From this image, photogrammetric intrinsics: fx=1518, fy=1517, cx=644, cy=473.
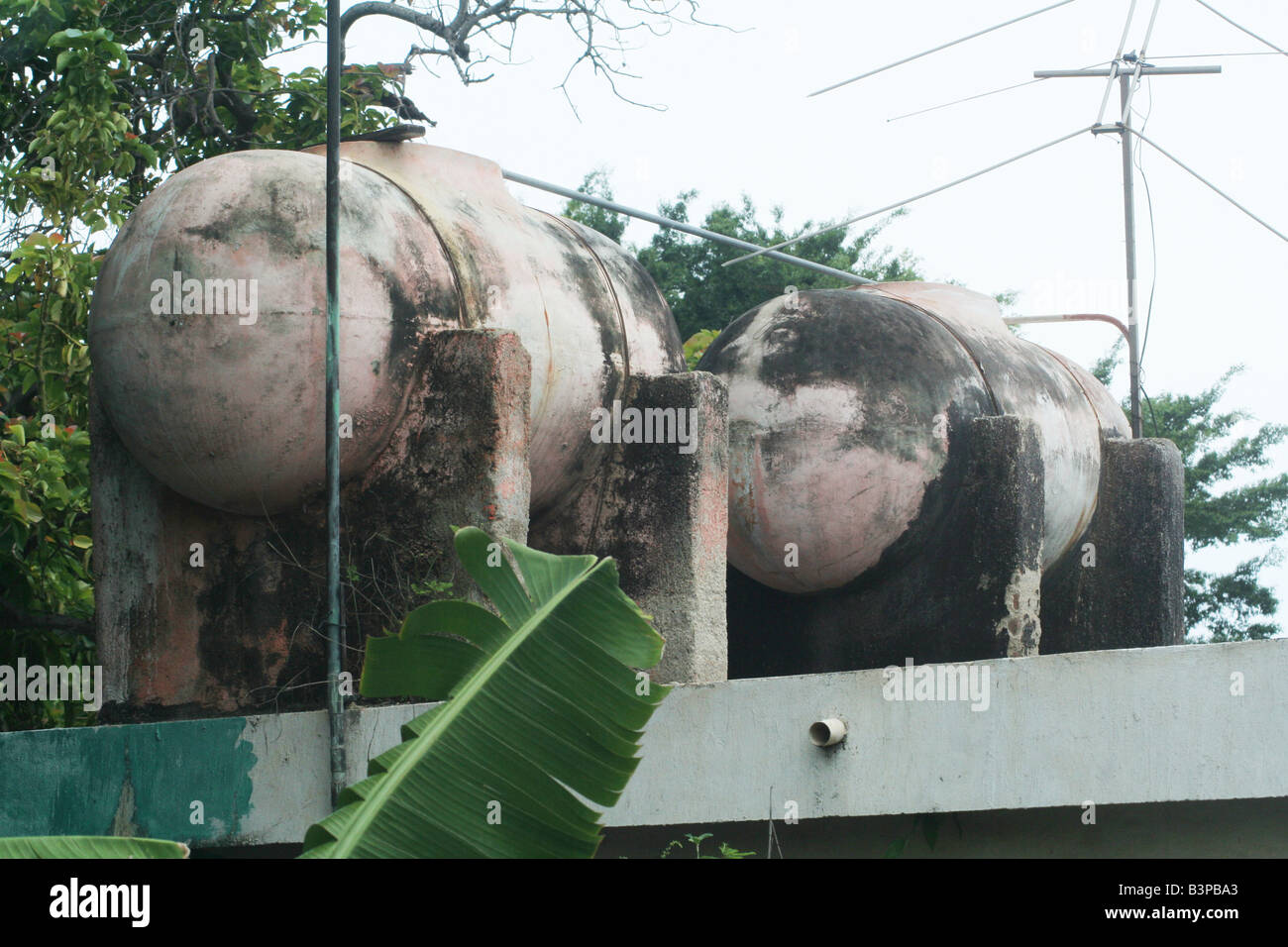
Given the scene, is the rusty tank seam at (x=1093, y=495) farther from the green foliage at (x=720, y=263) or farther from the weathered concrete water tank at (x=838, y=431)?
the green foliage at (x=720, y=263)

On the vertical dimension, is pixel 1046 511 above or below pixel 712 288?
below

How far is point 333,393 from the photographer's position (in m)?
5.04

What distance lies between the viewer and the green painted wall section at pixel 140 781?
5.43 meters

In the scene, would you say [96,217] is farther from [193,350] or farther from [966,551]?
[966,551]

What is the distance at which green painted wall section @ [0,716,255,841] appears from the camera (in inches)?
214

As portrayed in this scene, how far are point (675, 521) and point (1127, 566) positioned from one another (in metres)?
3.75

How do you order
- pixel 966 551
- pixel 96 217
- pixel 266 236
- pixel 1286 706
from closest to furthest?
pixel 1286 706 → pixel 266 236 → pixel 966 551 → pixel 96 217

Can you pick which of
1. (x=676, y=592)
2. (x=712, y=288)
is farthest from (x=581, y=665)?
(x=712, y=288)

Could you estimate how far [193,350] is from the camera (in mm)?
5465

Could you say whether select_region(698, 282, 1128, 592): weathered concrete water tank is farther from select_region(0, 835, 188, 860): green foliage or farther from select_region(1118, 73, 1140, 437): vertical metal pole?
select_region(0, 835, 188, 860): green foliage

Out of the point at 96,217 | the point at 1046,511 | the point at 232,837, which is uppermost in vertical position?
the point at 96,217

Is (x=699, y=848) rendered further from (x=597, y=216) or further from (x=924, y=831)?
(x=597, y=216)

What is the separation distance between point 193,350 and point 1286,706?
12.6ft

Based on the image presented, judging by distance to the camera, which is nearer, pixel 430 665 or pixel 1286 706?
pixel 430 665
